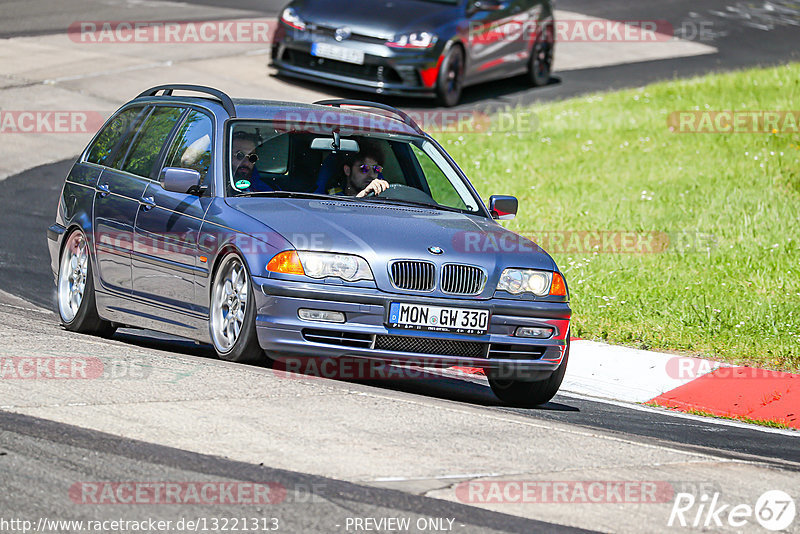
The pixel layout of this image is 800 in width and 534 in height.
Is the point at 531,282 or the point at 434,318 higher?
the point at 531,282

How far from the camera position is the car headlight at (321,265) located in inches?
296

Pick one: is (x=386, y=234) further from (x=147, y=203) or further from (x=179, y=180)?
(x=147, y=203)

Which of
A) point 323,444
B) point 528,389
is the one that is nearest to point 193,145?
point 528,389

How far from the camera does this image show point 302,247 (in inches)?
297

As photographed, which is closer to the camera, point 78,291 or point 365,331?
point 365,331

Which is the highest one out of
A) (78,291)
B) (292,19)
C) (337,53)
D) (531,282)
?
(292,19)

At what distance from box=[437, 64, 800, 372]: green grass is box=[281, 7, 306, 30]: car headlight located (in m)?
2.72

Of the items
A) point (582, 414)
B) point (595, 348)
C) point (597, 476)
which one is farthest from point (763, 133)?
point (597, 476)

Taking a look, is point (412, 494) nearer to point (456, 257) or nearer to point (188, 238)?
point (456, 257)

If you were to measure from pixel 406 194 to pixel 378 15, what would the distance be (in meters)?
10.9

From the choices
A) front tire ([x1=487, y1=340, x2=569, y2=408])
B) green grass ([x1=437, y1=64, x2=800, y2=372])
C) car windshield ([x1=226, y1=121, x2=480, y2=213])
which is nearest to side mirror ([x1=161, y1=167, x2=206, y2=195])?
car windshield ([x1=226, y1=121, x2=480, y2=213])

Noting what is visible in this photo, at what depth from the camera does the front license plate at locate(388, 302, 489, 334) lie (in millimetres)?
7551

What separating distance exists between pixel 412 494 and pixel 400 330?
226cm

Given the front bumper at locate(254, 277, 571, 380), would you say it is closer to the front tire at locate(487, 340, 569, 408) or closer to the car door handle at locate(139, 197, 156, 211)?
the front tire at locate(487, 340, 569, 408)
